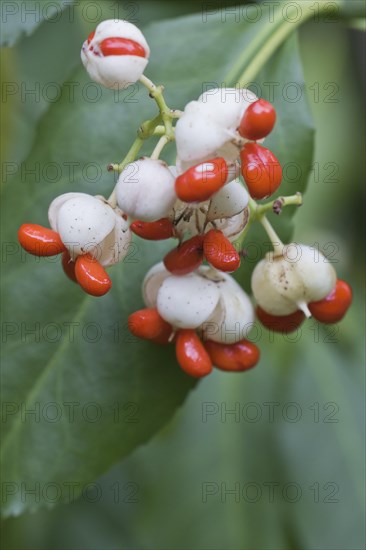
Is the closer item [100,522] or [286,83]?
[286,83]

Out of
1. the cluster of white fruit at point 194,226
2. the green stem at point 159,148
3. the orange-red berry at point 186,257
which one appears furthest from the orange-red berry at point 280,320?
the green stem at point 159,148

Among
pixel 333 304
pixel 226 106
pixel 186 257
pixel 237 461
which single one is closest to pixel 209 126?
pixel 226 106

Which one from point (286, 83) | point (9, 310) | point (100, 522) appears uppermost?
point (286, 83)

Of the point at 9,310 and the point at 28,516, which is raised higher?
the point at 9,310

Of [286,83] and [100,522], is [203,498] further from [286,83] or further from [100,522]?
[286,83]

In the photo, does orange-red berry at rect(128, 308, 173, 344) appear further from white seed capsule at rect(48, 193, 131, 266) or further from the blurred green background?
the blurred green background

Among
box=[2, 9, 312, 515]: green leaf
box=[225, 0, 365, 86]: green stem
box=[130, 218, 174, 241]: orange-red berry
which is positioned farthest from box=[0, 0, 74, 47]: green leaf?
box=[130, 218, 174, 241]: orange-red berry

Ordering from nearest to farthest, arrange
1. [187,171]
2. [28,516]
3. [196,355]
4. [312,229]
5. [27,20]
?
1. [187,171]
2. [196,355]
3. [27,20]
4. [28,516]
5. [312,229]

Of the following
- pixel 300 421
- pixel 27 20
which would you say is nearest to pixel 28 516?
pixel 300 421
